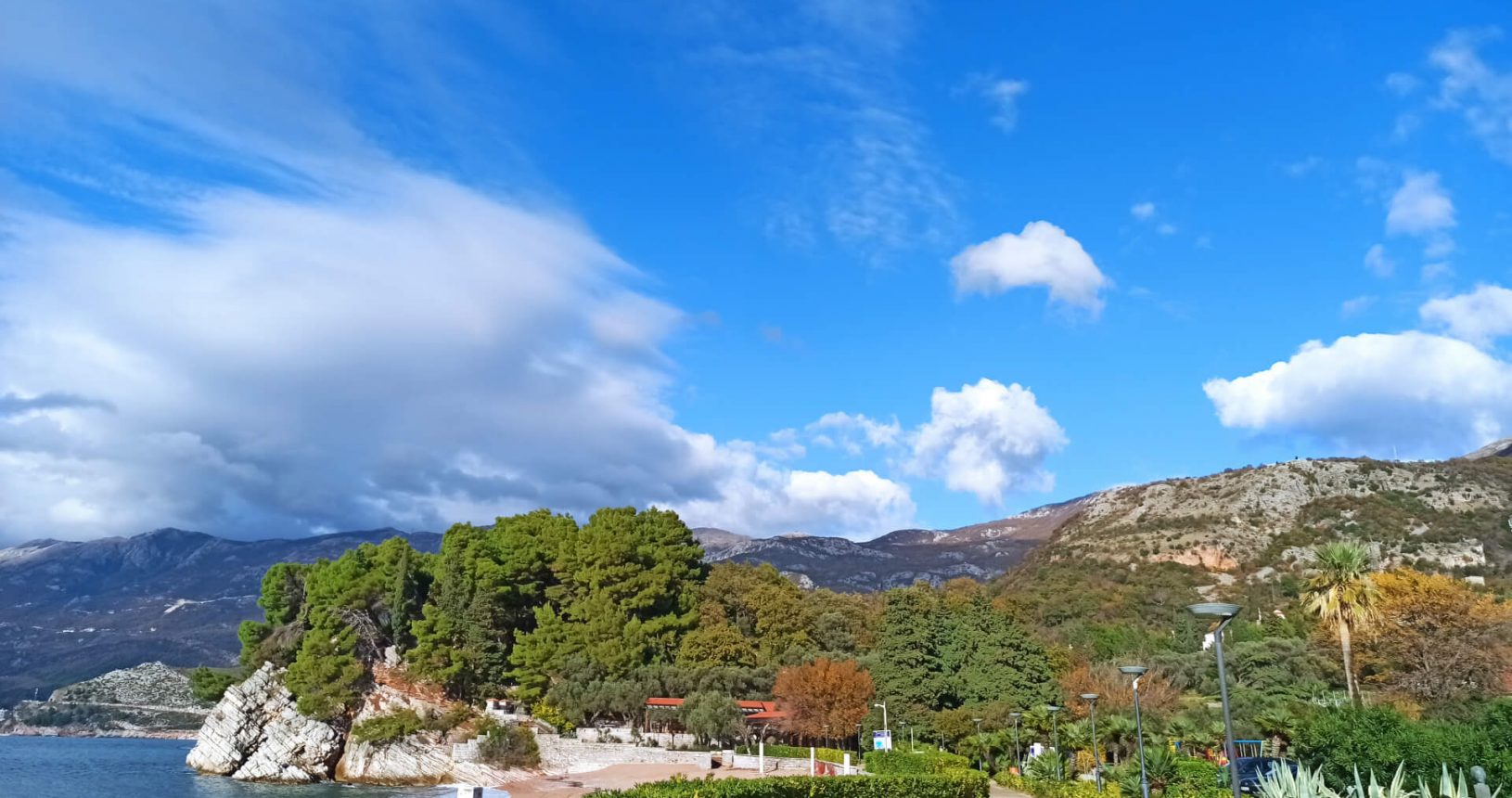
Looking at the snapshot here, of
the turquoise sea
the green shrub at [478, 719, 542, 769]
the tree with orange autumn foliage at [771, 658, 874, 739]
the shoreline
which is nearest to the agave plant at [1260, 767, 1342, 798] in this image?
the turquoise sea

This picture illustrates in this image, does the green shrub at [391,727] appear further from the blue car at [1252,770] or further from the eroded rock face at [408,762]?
A: the blue car at [1252,770]

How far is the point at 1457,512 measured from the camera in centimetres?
8581

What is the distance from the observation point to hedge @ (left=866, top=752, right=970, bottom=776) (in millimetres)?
33375

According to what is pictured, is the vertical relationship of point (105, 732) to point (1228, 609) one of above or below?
below

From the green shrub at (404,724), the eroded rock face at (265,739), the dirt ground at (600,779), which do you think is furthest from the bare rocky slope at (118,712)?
the dirt ground at (600,779)

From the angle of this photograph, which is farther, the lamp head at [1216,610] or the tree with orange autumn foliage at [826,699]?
the tree with orange autumn foliage at [826,699]

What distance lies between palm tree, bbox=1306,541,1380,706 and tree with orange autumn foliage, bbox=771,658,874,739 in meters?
22.3

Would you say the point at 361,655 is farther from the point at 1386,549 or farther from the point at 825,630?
the point at 1386,549

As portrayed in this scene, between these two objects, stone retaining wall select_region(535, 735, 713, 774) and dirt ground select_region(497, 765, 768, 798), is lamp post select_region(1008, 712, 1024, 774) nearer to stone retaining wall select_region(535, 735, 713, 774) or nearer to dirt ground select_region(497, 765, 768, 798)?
dirt ground select_region(497, 765, 768, 798)

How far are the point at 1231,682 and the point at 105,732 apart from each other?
162 metres

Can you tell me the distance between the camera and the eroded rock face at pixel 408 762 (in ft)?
181

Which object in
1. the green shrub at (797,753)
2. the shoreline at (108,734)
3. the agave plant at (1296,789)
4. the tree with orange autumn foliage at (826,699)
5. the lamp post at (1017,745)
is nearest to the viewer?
the agave plant at (1296,789)

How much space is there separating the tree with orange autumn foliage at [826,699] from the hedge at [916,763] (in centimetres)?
1283

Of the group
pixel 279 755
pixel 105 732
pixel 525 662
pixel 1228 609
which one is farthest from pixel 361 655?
pixel 105 732
